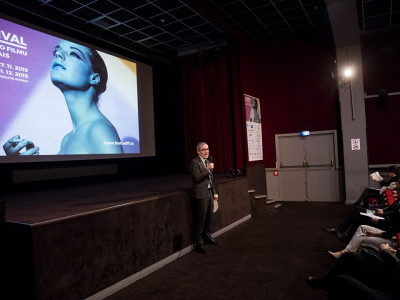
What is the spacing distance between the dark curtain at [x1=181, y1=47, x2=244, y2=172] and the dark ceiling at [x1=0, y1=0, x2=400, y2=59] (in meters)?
0.47

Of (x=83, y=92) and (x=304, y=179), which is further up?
(x=83, y=92)

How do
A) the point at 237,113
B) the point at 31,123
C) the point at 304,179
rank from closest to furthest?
the point at 31,123, the point at 237,113, the point at 304,179

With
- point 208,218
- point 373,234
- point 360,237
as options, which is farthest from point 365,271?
point 208,218

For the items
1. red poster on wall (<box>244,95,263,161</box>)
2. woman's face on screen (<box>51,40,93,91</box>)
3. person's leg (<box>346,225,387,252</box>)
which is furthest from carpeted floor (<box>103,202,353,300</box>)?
woman's face on screen (<box>51,40,93,91</box>)

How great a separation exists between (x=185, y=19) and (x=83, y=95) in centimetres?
228

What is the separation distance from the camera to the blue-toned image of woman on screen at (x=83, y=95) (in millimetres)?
4773

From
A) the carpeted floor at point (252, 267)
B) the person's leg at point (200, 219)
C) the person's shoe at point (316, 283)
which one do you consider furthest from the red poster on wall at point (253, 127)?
the person's shoe at point (316, 283)

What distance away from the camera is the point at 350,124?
6.57 meters

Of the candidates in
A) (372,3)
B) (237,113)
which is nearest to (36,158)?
(237,113)

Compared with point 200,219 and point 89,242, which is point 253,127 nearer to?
point 200,219

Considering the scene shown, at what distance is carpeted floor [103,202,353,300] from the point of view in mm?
2637

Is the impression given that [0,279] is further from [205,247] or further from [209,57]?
[209,57]

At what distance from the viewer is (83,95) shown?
5.06m

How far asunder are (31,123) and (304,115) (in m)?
5.59
